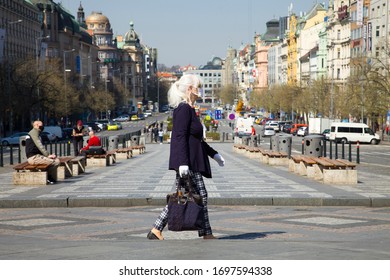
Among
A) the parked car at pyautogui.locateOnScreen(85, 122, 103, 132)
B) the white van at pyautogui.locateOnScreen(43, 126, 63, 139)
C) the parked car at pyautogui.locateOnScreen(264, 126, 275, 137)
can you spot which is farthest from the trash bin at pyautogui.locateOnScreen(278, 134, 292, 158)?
the parked car at pyautogui.locateOnScreen(85, 122, 103, 132)

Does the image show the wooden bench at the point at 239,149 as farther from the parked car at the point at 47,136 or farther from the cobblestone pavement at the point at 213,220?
the cobblestone pavement at the point at 213,220

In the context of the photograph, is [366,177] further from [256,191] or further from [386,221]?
[386,221]

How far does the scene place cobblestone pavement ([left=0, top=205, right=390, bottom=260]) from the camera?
367 inches

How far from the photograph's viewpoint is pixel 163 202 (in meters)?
18.1

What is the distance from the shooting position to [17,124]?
358 feet

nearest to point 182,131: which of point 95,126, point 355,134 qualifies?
point 355,134

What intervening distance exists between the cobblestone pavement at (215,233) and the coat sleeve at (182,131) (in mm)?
956

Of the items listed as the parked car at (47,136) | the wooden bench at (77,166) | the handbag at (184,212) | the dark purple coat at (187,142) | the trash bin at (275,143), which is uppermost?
the dark purple coat at (187,142)

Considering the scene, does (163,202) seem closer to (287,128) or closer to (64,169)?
(64,169)

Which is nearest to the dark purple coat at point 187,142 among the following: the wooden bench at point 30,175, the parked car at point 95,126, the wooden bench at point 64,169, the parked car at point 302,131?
the wooden bench at point 30,175

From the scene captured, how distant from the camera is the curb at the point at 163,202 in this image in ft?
59.0

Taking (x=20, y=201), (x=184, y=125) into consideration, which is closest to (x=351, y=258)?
(x=184, y=125)

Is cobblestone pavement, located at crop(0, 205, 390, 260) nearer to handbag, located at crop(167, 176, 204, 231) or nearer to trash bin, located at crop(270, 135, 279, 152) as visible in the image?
handbag, located at crop(167, 176, 204, 231)
